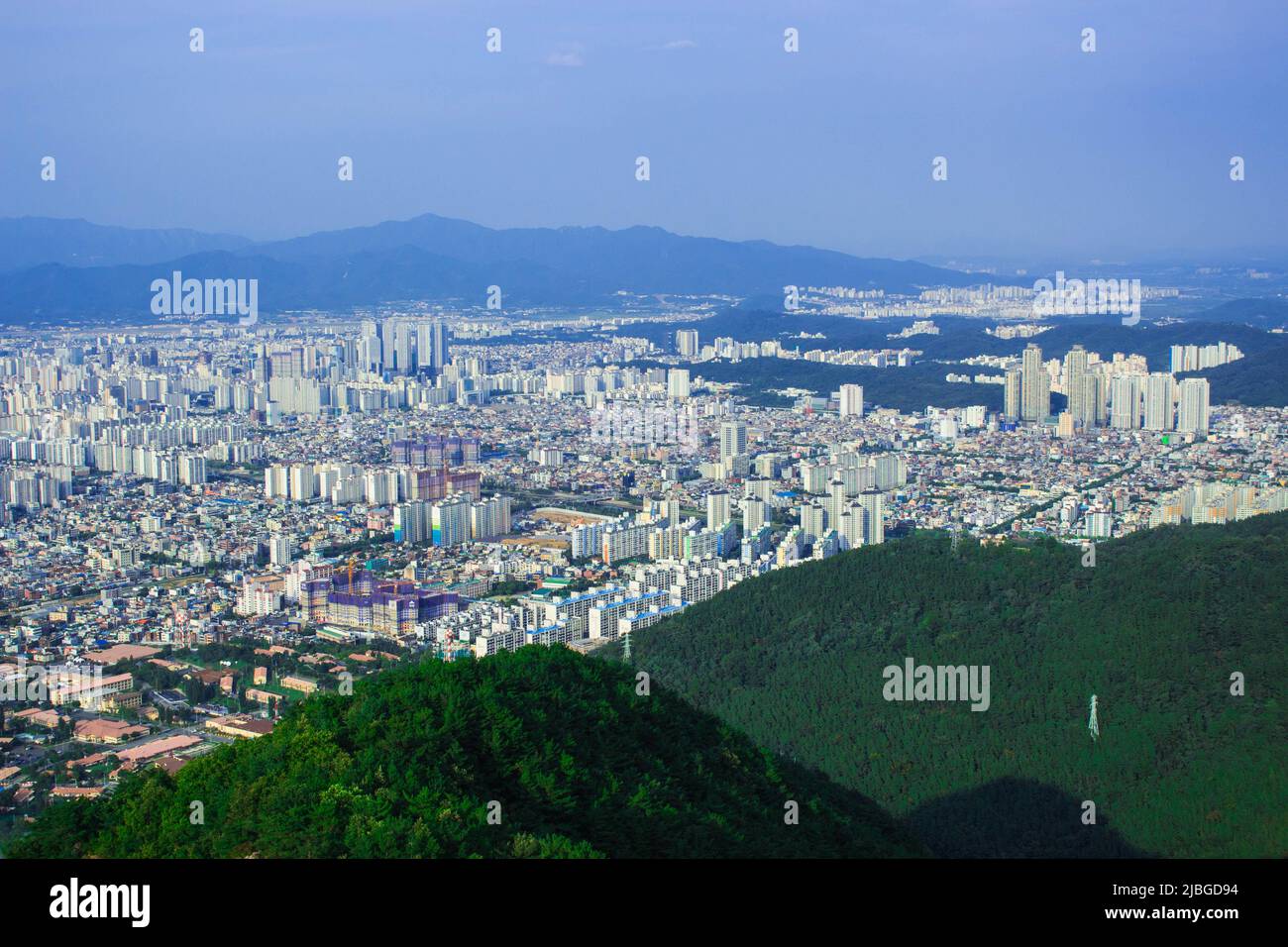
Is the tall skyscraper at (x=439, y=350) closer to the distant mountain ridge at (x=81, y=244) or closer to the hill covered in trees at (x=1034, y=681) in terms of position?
the distant mountain ridge at (x=81, y=244)

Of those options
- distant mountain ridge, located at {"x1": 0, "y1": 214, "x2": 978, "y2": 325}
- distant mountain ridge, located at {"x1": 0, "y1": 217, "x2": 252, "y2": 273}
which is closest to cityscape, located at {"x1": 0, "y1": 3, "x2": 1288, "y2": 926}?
distant mountain ridge, located at {"x1": 0, "y1": 214, "x2": 978, "y2": 325}

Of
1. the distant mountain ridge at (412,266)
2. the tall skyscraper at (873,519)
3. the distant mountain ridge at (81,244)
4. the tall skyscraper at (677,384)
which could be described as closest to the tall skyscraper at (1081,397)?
the tall skyscraper at (677,384)

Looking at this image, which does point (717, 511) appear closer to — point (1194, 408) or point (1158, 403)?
point (1194, 408)

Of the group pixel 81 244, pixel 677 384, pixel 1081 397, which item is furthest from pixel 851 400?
pixel 81 244
